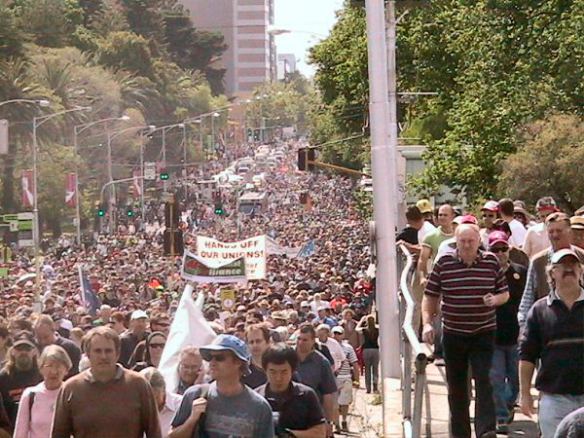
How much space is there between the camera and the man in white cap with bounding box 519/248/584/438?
7.89m

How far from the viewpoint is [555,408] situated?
7895 mm

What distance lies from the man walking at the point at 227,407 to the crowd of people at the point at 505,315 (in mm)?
1503

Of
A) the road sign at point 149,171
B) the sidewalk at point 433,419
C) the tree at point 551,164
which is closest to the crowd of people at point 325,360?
the sidewalk at point 433,419

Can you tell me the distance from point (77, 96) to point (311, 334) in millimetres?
77023

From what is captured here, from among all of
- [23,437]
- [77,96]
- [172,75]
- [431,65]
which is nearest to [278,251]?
[431,65]

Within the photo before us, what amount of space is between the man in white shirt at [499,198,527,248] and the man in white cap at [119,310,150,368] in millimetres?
3184

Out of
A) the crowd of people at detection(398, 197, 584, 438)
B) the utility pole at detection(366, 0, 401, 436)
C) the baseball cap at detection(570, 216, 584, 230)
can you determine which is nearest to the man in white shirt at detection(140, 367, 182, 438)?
the crowd of people at detection(398, 197, 584, 438)

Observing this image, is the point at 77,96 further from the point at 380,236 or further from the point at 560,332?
the point at 560,332

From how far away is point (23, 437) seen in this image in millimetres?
8969

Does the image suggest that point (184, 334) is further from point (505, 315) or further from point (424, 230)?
point (424, 230)

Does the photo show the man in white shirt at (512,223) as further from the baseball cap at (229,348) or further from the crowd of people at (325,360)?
the baseball cap at (229,348)

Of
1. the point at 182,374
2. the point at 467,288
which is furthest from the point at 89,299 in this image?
the point at 467,288

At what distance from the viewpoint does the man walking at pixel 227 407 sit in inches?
291

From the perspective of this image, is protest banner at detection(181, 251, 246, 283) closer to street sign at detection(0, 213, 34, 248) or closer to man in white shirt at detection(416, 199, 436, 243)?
man in white shirt at detection(416, 199, 436, 243)
